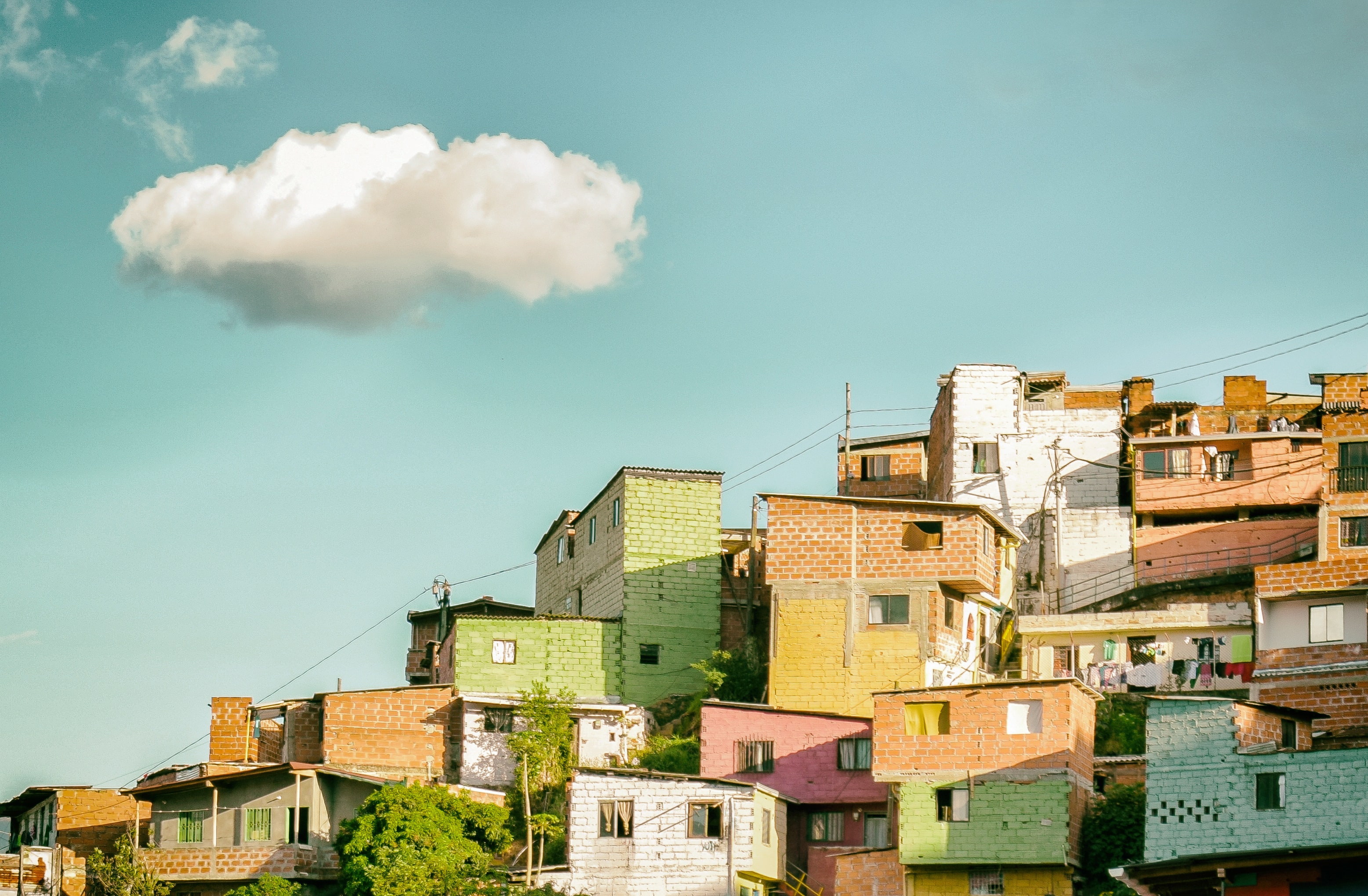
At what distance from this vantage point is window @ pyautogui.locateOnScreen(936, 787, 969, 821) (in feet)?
141

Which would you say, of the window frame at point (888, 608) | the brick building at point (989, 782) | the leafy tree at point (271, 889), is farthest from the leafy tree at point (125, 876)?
the window frame at point (888, 608)

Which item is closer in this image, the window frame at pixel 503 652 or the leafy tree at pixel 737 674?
the leafy tree at pixel 737 674

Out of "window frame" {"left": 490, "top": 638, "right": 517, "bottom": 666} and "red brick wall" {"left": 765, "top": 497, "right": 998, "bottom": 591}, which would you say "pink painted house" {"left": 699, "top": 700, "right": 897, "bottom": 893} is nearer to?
"red brick wall" {"left": 765, "top": 497, "right": 998, "bottom": 591}

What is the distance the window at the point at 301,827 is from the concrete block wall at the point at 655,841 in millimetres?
8300

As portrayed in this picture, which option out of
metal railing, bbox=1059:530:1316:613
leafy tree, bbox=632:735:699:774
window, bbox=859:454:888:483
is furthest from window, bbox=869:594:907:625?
window, bbox=859:454:888:483

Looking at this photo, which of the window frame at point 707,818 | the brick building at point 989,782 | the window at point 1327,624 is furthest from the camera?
the window at point 1327,624

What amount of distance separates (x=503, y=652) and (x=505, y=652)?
0.07 m

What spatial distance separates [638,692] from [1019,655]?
11.3 m

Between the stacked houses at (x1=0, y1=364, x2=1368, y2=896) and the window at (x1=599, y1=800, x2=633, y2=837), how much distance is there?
0.07 m

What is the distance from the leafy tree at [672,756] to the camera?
50750mm

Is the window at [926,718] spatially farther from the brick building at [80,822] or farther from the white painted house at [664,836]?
the brick building at [80,822]

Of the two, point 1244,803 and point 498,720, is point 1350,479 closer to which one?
point 1244,803

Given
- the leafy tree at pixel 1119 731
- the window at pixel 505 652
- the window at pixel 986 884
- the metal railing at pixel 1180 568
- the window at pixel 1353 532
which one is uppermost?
the window at pixel 1353 532

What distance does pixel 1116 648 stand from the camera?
53750 millimetres
